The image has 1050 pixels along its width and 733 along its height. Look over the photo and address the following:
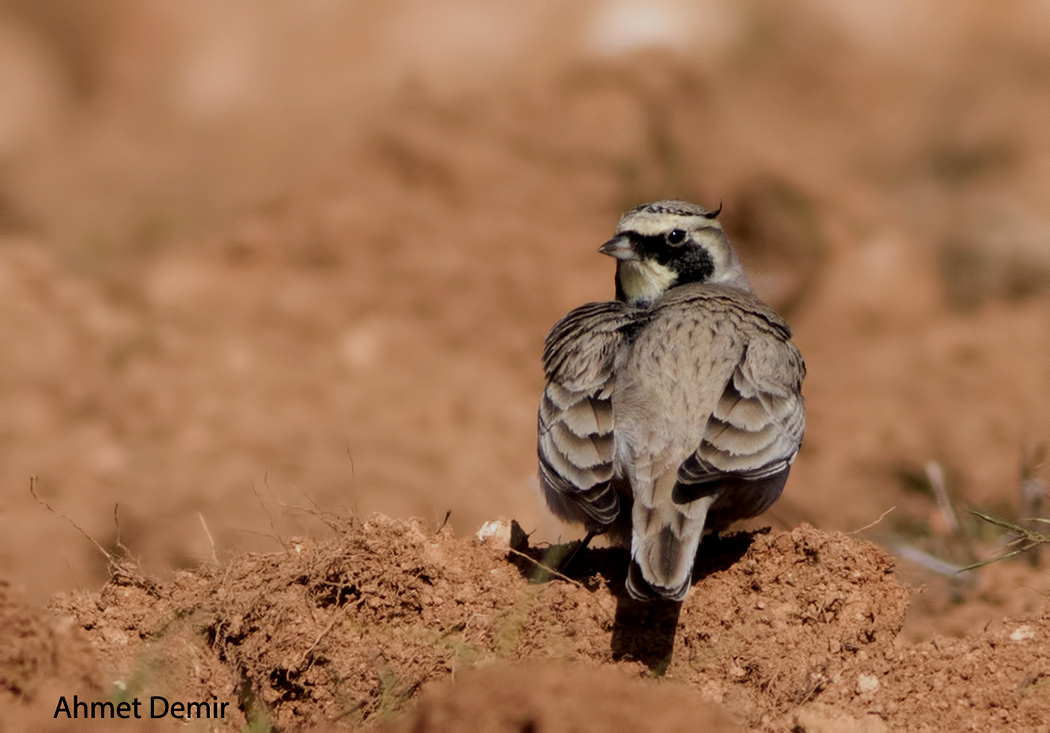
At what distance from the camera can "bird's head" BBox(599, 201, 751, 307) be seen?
299 inches

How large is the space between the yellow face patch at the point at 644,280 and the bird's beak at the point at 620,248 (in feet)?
0.28

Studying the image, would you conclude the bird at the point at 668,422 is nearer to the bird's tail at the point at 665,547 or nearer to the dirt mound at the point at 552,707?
the bird's tail at the point at 665,547

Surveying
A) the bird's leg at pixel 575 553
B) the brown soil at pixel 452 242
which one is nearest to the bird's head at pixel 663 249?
the bird's leg at pixel 575 553

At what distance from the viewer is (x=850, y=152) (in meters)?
14.9

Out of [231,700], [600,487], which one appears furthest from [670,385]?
[231,700]

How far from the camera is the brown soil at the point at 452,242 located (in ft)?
33.6

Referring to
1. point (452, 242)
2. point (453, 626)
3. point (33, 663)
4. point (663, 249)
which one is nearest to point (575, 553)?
point (453, 626)

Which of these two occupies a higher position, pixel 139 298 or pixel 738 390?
pixel 139 298

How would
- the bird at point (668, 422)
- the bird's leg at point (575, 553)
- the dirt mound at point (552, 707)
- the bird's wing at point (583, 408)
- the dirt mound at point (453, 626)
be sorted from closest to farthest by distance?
the dirt mound at point (552, 707)
the dirt mound at point (453, 626)
the bird at point (668, 422)
the bird's wing at point (583, 408)
the bird's leg at point (575, 553)

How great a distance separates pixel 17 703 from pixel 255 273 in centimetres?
796

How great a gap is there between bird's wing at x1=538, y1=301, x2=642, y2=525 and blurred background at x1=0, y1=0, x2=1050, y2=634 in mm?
3001

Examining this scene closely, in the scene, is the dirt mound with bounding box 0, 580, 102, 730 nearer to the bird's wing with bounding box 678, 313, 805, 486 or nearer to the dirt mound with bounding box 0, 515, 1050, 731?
the dirt mound with bounding box 0, 515, 1050, 731

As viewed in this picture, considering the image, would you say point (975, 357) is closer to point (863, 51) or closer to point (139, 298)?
point (863, 51)

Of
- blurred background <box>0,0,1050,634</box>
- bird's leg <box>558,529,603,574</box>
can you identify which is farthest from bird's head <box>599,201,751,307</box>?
blurred background <box>0,0,1050,634</box>
